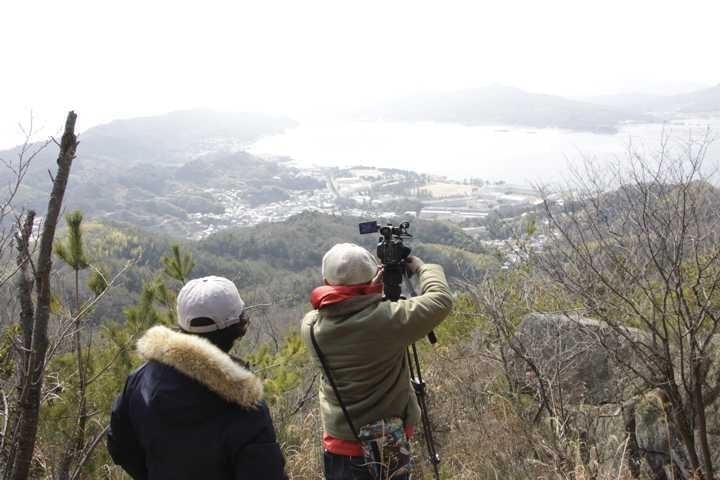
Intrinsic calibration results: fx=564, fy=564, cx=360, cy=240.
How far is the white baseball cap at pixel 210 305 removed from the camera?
1.43 meters

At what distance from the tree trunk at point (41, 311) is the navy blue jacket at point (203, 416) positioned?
347 millimetres

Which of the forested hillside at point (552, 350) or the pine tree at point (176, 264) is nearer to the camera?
the forested hillside at point (552, 350)

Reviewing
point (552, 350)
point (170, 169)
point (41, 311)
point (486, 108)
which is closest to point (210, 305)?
point (41, 311)

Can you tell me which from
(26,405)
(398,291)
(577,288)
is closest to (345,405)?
(398,291)

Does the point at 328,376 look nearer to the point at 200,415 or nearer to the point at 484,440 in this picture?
the point at 200,415

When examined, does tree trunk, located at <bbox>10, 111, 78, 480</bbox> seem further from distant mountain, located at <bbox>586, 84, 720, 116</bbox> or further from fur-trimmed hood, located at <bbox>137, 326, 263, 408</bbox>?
distant mountain, located at <bbox>586, 84, 720, 116</bbox>

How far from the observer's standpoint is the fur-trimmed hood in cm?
129

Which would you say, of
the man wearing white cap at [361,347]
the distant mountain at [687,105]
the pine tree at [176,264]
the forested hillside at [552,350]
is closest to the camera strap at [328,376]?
the man wearing white cap at [361,347]

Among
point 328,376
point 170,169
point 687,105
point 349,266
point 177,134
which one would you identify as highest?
point 177,134

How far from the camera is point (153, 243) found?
43.4 metres

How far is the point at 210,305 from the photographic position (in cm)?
142

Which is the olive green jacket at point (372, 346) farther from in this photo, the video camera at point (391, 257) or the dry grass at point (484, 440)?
the dry grass at point (484, 440)

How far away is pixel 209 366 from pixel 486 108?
126 metres

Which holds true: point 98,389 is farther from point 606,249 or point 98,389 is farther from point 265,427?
point 606,249
